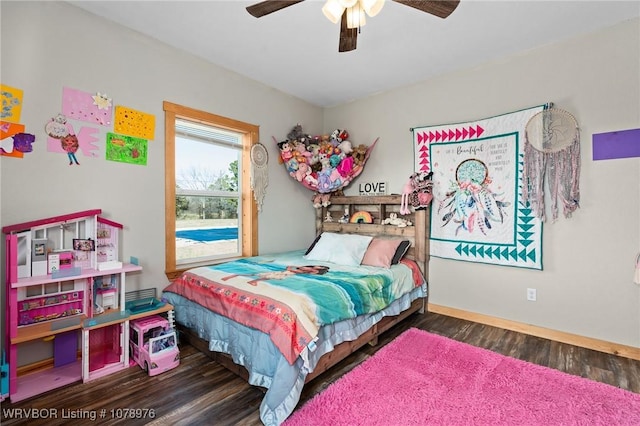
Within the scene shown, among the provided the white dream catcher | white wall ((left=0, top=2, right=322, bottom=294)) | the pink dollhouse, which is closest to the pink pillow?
the white dream catcher

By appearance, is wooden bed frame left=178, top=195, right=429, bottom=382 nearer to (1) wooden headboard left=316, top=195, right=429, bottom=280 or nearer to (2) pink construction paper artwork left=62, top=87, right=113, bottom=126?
(1) wooden headboard left=316, top=195, right=429, bottom=280

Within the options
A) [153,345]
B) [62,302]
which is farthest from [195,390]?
[62,302]

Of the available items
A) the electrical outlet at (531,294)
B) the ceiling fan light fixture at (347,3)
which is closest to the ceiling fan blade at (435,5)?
the ceiling fan light fixture at (347,3)

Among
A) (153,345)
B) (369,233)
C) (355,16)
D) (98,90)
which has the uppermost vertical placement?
(355,16)

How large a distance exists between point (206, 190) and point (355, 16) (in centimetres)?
224

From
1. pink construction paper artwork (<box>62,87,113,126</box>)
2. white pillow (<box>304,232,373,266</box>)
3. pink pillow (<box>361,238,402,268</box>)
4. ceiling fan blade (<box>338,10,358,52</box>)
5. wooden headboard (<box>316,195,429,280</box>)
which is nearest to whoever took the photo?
ceiling fan blade (<box>338,10,358,52</box>)

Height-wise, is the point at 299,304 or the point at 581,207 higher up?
the point at 581,207

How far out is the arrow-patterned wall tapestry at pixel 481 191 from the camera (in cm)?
279

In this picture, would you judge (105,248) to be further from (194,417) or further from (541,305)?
(541,305)

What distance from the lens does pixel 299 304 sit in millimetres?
1846

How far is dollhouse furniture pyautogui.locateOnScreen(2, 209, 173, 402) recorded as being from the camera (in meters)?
1.85

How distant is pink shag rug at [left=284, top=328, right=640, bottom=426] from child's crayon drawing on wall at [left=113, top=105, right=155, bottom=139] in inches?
96.9

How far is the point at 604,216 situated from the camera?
2.43m

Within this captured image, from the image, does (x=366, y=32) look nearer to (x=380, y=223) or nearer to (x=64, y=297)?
(x=380, y=223)
